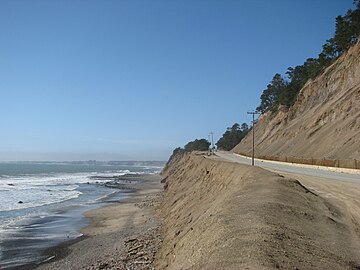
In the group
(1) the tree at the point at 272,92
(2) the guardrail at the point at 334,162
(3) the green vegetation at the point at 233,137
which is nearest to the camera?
(2) the guardrail at the point at 334,162

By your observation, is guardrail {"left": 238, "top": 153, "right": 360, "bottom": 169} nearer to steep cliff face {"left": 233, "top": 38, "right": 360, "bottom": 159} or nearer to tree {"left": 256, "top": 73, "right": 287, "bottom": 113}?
steep cliff face {"left": 233, "top": 38, "right": 360, "bottom": 159}

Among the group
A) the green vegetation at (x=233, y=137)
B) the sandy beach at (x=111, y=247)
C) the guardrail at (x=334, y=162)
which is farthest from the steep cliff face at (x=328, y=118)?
the green vegetation at (x=233, y=137)

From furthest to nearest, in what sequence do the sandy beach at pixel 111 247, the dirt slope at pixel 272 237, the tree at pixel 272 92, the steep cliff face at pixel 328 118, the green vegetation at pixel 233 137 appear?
1. the green vegetation at pixel 233 137
2. the tree at pixel 272 92
3. the steep cliff face at pixel 328 118
4. the sandy beach at pixel 111 247
5. the dirt slope at pixel 272 237

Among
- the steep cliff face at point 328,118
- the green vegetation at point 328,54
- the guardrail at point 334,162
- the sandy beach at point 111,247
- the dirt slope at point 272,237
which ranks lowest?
the sandy beach at point 111,247

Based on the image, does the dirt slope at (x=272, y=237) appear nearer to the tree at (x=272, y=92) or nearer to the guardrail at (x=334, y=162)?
the guardrail at (x=334, y=162)

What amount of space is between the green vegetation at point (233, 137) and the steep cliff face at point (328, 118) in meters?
77.0

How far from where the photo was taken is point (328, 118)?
5191cm

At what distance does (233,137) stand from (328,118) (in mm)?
106541

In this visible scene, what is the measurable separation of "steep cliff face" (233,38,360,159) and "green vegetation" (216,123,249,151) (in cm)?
7696

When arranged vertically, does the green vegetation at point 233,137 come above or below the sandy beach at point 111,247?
above

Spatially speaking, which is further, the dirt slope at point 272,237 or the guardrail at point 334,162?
the guardrail at point 334,162

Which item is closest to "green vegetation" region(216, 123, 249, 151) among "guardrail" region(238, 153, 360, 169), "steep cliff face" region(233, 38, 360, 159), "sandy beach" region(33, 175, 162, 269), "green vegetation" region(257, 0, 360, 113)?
"green vegetation" region(257, 0, 360, 113)

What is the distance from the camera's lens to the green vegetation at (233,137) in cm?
15512

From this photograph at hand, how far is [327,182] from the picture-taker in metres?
23.6
